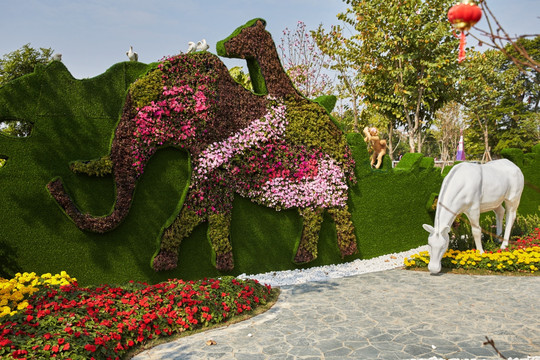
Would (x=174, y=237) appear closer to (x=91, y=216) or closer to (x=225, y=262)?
(x=225, y=262)

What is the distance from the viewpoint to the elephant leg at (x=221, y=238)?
7953 millimetres

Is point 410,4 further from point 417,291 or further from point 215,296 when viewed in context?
point 215,296

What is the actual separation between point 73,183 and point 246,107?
147 inches

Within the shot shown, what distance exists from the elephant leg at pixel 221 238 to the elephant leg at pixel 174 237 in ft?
1.18

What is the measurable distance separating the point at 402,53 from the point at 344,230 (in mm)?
11397

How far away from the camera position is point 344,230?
941cm

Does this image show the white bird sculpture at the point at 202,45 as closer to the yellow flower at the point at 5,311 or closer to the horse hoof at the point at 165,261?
the horse hoof at the point at 165,261

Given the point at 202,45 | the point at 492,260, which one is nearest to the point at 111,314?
the point at 202,45

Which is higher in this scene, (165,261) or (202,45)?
(202,45)

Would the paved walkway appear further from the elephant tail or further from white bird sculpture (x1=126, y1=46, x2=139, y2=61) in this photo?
white bird sculpture (x1=126, y1=46, x2=139, y2=61)

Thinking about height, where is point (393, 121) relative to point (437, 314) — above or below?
above

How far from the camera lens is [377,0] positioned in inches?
662

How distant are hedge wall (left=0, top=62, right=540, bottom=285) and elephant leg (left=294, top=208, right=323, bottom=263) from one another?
266 millimetres

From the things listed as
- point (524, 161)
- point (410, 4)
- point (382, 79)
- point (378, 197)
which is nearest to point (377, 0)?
point (410, 4)
